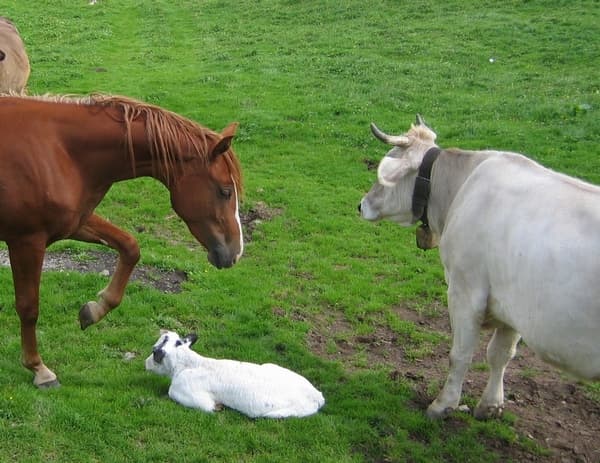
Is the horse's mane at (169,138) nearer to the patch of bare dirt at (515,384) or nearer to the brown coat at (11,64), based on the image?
the patch of bare dirt at (515,384)

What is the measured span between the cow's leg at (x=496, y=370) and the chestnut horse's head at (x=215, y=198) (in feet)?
7.74

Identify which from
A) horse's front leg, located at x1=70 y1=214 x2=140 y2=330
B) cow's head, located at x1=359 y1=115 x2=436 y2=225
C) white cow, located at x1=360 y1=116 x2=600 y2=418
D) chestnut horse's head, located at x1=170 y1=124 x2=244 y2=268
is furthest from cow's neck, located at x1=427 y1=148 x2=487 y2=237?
horse's front leg, located at x1=70 y1=214 x2=140 y2=330

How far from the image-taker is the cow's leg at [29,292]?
596cm

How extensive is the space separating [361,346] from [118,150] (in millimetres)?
3360

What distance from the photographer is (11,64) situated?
45.5ft

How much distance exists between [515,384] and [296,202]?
5738mm

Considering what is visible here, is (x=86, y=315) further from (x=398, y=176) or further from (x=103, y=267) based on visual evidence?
(x=398, y=176)

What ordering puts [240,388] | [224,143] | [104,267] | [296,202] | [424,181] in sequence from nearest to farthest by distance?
1. [224,143]
2. [240,388]
3. [424,181]
4. [104,267]
5. [296,202]

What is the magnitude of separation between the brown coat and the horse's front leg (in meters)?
7.63

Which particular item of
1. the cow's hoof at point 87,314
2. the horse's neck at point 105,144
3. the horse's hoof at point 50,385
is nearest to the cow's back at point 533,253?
the horse's neck at point 105,144

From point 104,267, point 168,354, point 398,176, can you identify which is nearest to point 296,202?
point 104,267

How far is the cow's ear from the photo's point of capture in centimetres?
665

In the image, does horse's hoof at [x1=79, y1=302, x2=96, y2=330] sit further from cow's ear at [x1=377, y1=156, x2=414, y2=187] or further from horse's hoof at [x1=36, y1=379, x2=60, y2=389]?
cow's ear at [x1=377, y1=156, x2=414, y2=187]

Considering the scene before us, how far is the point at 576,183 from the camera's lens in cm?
549
